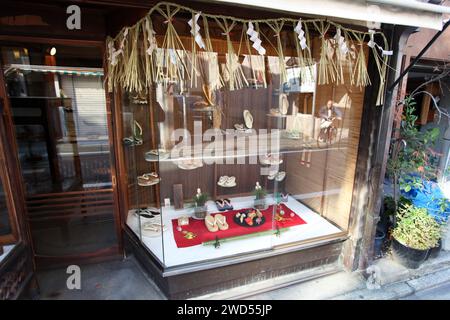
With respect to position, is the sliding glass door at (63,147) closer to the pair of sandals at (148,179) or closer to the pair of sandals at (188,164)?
the pair of sandals at (148,179)

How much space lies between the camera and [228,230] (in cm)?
263

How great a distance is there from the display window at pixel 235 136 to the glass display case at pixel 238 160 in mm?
13

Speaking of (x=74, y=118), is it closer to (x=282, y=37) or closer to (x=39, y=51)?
(x=39, y=51)

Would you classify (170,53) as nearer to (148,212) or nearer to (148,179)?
(148,179)

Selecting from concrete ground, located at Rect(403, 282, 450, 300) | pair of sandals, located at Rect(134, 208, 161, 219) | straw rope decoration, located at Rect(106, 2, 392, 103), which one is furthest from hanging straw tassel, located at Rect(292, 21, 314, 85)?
concrete ground, located at Rect(403, 282, 450, 300)

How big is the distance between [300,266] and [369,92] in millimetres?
1815

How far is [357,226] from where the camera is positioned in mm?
2531

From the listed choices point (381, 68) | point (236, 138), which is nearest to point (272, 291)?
point (236, 138)

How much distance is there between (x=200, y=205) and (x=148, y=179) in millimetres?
698

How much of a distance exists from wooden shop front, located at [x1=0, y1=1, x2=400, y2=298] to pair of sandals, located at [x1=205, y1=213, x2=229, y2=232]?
0.6 inches

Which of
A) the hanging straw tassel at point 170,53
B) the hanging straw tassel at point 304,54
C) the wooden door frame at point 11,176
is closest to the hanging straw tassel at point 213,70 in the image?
the hanging straw tassel at point 170,53

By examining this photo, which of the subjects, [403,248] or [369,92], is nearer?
[369,92]

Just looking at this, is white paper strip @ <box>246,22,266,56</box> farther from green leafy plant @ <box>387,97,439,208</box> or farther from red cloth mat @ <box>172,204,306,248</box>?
green leafy plant @ <box>387,97,439,208</box>
